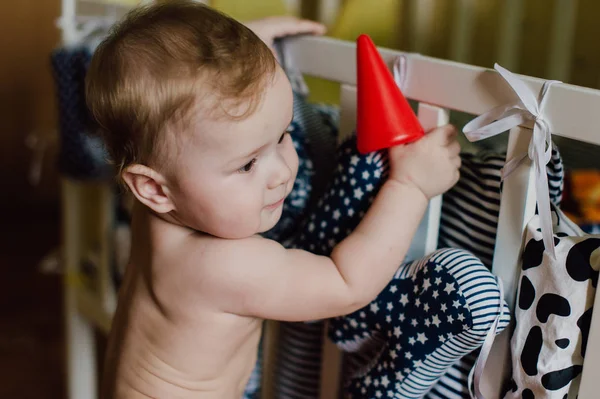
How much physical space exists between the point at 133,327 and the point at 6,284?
1.62 meters

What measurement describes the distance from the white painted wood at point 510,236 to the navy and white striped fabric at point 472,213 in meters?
0.03

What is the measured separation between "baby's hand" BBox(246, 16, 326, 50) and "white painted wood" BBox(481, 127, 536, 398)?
1.19 feet

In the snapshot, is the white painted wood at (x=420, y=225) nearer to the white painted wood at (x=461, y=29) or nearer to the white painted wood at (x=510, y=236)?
the white painted wood at (x=510, y=236)

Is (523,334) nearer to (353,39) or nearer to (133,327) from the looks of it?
(133,327)

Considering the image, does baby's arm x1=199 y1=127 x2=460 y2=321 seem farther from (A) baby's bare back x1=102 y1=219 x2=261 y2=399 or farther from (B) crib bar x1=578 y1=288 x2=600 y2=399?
(B) crib bar x1=578 y1=288 x2=600 y2=399

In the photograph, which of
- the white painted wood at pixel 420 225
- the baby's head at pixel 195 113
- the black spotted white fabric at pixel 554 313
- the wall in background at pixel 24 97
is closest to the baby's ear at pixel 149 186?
the baby's head at pixel 195 113

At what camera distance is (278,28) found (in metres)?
0.96


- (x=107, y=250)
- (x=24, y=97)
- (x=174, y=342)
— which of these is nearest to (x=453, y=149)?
(x=174, y=342)

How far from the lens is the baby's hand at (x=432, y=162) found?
0.78m

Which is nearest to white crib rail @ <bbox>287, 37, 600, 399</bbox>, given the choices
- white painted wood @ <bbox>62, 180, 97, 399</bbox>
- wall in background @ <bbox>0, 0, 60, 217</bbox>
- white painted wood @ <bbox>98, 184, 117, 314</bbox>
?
white painted wood @ <bbox>98, 184, 117, 314</bbox>

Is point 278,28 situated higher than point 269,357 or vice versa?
point 278,28

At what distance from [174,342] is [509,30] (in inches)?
32.4

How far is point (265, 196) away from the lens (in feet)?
2.55

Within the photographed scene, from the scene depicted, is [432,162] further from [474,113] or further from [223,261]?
[223,261]
